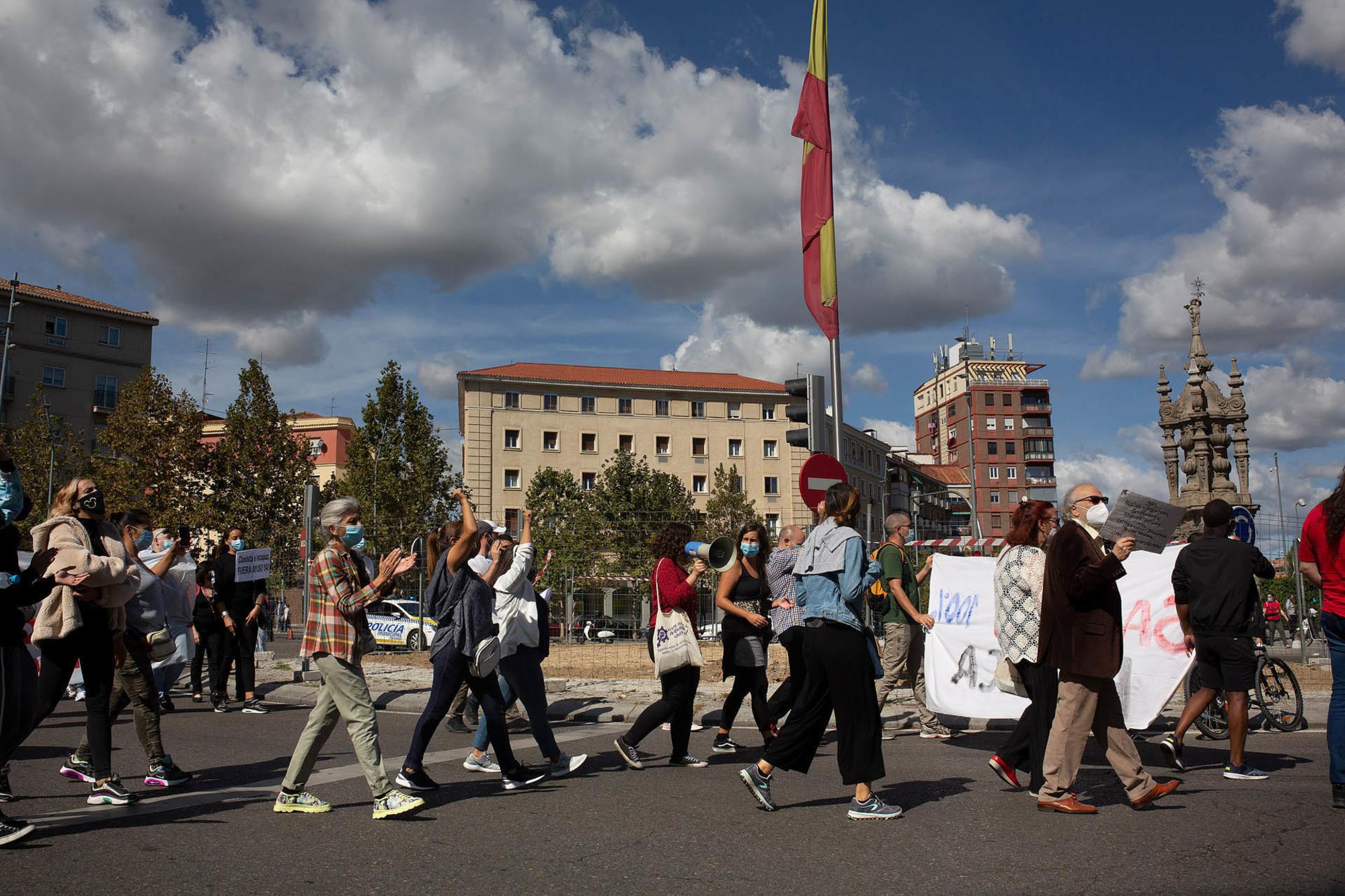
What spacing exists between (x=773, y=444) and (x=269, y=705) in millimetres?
77411

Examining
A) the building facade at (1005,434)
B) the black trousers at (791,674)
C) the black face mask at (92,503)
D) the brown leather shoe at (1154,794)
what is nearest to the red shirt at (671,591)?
the black trousers at (791,674)

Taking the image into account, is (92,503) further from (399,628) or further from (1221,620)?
(399,628)

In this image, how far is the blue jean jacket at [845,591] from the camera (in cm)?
581

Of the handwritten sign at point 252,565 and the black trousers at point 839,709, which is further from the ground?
the handwritten sign at point 252,565

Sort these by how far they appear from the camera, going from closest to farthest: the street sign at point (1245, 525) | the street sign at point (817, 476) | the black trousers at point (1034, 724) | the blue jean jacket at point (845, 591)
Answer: the blue jean jacket at point (845, 591) < the black trousers at point (1034, 724) < the street sign at point (817, 476) < the street sign at point (1245, 525)

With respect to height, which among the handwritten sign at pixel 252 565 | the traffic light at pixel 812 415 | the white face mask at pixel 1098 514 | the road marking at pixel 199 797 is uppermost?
the traffic light at pixel 812 415

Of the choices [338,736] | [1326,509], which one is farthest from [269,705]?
[1326,509]

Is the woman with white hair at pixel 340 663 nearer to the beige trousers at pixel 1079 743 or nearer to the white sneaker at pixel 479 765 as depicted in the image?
the white sneaker at pixel 479 765

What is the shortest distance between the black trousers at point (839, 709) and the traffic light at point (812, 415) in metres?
5.04

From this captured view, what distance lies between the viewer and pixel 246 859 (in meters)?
4.86

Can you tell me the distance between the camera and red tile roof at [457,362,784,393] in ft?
278

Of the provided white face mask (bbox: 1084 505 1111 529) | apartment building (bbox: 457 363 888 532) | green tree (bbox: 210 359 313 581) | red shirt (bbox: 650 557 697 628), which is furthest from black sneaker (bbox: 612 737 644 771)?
apartment building (bbox: 457 363 888 532)

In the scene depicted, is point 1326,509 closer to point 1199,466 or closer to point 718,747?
point 718,747

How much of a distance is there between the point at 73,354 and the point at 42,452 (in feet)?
116
